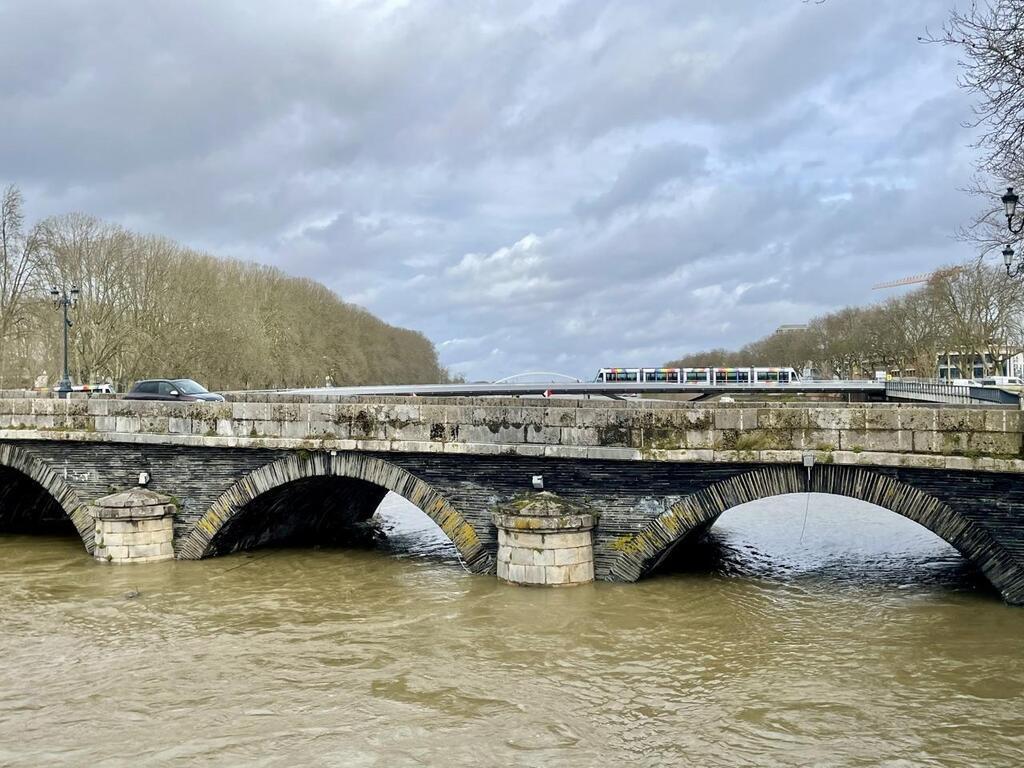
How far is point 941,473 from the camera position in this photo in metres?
10.4

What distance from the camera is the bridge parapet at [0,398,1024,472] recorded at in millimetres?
10359

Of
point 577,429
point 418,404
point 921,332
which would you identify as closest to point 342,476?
point 418,404

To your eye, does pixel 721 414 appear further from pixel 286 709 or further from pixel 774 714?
pixel 286 709

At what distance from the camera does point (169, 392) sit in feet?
65.0

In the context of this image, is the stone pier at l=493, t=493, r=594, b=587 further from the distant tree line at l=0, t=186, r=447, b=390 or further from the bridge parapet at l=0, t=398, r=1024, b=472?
the distant tree line at l=0, t=186, r=447, b=390

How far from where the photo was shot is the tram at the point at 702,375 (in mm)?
51531

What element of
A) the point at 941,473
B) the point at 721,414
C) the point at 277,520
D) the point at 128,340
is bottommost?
the point at 277,520

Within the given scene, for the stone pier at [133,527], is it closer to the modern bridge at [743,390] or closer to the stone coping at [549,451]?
the stone coping at [549,451]

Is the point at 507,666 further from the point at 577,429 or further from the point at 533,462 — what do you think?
the point at 577,429

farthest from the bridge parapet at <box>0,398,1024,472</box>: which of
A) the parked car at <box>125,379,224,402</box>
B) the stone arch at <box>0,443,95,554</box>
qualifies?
the parked car at <box>125,379,224,402</box>

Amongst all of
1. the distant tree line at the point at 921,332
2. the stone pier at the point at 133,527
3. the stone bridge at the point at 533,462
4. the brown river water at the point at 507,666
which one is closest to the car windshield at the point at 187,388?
the stone bridge at the point at 533,462

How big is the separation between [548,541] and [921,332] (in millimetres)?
51741

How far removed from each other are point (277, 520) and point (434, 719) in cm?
866

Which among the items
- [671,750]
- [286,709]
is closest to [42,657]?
[286,709]
